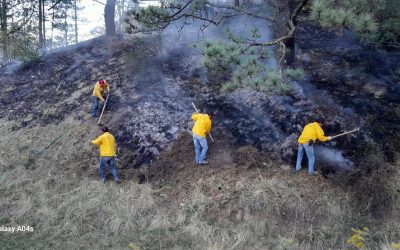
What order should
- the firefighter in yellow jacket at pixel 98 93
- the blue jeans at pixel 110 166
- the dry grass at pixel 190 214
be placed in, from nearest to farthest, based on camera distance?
the dry grass at pixel 190 214, the blue jeans at pixel 110 166, the firefighter in yellow jacket at pixel 98 93

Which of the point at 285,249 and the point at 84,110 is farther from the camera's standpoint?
the point at 84,110

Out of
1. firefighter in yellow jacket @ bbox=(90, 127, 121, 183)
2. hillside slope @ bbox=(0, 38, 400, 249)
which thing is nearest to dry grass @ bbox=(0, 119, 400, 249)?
hillside slope @ bbox=(0, 38, 400, 249)

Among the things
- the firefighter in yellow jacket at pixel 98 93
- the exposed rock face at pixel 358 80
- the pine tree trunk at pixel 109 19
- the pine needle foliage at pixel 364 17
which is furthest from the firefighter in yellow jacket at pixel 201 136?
the pine tree trunk at pixel 109 19

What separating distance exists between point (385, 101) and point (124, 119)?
8.09 metres

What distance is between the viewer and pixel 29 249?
26.2ft

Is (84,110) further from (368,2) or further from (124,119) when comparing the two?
(368,2)

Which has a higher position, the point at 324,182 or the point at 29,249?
the point at 324,182

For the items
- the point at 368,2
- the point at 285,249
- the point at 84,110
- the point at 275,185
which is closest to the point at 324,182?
the point at 275,185

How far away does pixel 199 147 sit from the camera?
10.3 m

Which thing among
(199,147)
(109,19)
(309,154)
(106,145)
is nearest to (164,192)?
(199,147)

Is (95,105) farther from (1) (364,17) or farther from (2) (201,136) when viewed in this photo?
(1) (364,17)

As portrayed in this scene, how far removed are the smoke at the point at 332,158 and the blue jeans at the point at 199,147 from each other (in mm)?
2988

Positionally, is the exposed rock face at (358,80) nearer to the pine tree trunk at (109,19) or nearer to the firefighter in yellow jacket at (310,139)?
the firefighter in yellow jacket at (310,139)

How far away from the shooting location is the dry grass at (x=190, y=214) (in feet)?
27.1
